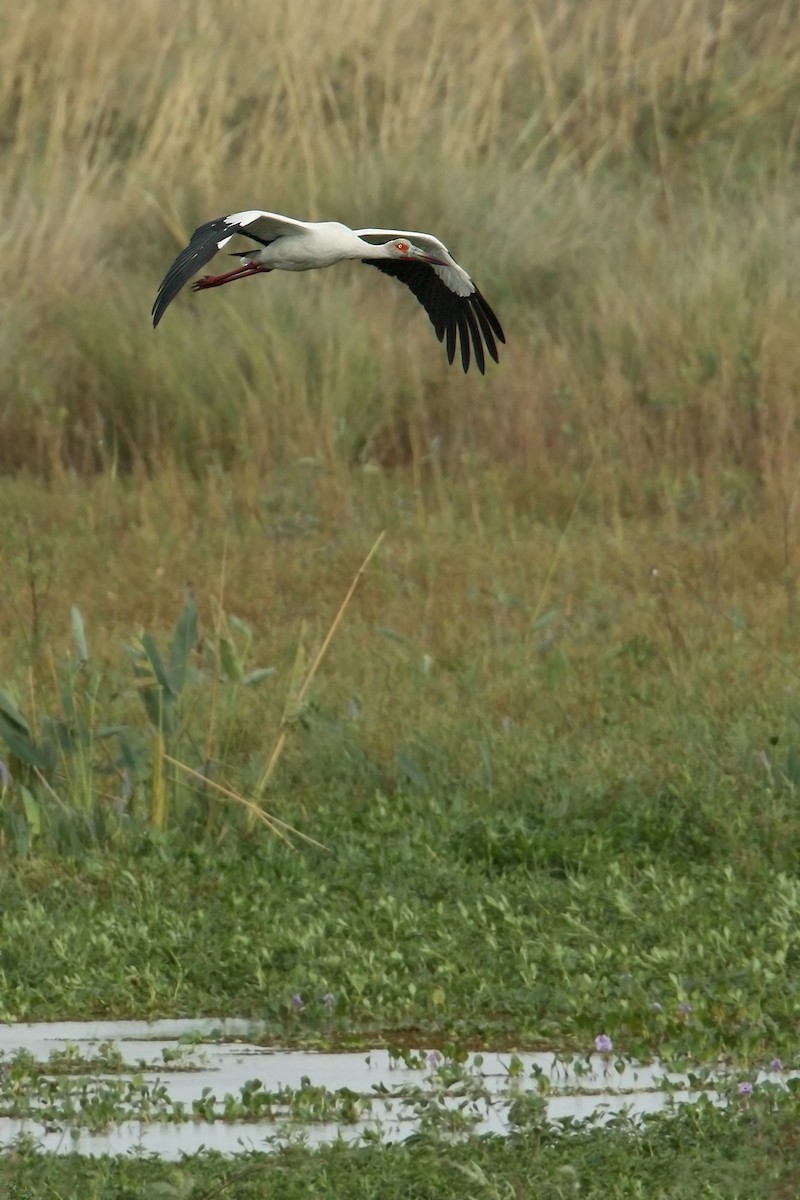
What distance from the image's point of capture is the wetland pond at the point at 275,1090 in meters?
4.41

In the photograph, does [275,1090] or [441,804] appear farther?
[441,804]

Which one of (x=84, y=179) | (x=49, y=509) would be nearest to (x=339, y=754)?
(x=49, y=509)

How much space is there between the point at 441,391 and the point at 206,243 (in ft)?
20.8

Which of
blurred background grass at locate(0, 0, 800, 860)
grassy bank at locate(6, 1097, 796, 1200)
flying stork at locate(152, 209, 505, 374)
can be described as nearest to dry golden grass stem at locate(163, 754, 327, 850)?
blurred background grass at locate(0, 0, 800, 860)

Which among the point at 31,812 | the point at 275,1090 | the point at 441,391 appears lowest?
the point at 275,1090

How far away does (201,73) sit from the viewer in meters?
15.0

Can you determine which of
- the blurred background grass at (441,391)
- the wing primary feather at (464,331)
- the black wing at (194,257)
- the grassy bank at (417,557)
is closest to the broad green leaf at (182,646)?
the grassy bank at (417,557)

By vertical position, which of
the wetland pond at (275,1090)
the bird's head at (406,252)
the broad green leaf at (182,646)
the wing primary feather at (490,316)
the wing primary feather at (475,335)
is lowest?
the wetland pond at (275,1090)

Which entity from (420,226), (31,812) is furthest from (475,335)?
(420,226)

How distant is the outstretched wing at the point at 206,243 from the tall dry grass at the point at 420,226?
3.32 metres

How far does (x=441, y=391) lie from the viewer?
1135 cm

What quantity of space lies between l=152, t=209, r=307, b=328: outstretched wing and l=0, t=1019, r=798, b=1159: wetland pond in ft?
5.07

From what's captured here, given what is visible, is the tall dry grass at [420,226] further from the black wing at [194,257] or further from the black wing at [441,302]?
the black wing at [194,257]

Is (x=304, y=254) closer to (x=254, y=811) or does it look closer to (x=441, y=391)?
(x=254, y=811)
